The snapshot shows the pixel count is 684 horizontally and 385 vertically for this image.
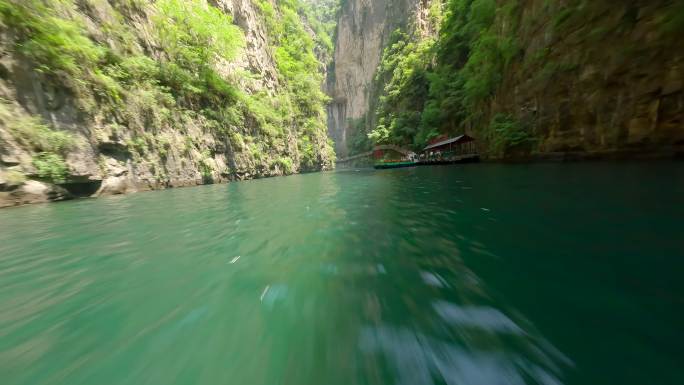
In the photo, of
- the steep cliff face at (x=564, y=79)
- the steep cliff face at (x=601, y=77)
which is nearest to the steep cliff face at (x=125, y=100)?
the steep cliff face at (x=564, y=79)

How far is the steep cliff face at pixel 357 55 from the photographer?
4921 centimetres

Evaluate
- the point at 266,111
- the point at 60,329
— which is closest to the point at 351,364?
the point at 60,329

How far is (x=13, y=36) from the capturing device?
8.77 metres

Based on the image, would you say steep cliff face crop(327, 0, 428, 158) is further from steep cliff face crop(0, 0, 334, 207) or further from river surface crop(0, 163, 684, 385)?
river surface crop(0, 163, 684, 385)

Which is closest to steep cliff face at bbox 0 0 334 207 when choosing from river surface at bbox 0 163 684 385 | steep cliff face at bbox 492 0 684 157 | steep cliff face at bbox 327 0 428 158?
river surface at bbox 0 163 684 385

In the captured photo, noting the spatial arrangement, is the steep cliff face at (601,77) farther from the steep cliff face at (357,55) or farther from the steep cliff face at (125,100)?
the steep cliff face at (357,55)

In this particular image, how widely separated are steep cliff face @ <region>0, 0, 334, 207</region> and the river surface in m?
8.52

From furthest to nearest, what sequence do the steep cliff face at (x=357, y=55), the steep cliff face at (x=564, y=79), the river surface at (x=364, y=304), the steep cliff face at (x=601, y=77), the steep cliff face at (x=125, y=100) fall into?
the steep cliff face at (x=357, y=55) < the steep cliff face at (x=125, y=100) < the steep cliff face at (x=564, y=79) < the steep cliff face at (x=601, y=77) < the river surface at (x=364, y=304)

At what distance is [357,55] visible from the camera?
60562mm

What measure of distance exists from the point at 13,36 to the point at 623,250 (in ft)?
57.9

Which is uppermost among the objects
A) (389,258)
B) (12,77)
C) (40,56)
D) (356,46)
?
(356,46)

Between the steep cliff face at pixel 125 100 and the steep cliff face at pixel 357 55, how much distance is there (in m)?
33.2

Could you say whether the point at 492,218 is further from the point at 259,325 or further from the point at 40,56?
the point at 40,56

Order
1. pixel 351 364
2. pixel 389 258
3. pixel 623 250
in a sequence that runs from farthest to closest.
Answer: pixel 389 258
pixel 623 250
pixel 351 364
